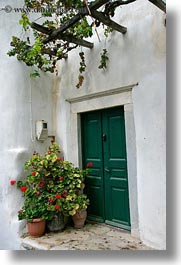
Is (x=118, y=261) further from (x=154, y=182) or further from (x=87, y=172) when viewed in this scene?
(x=87, y=172)

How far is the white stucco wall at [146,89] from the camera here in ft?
7.18

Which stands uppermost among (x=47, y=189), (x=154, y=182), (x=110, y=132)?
(x=110, y=132)

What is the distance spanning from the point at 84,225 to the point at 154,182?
1.26 meters

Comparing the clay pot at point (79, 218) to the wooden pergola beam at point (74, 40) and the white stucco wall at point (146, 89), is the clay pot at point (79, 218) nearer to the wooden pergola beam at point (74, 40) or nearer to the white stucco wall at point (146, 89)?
the white stucco wall at point (146, 89)

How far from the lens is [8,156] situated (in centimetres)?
290

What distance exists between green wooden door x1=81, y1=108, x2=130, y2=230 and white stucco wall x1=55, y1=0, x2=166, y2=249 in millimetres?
325

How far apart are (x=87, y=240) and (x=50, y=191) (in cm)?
73

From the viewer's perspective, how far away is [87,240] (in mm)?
2539

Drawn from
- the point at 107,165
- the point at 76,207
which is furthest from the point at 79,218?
the point at 107,165

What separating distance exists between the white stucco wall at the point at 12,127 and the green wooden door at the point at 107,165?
2.62ft

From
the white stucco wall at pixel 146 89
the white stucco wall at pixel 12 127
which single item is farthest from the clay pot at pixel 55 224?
the white stucco wall at pixel 146 89

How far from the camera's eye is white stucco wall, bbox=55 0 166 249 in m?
2.19

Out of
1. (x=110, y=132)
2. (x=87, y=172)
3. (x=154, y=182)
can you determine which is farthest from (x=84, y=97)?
(x=154, y=182)

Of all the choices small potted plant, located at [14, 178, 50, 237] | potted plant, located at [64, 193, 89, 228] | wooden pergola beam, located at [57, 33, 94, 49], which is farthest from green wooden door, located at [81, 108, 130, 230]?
wooden pergola beam, located at [57, 33, 94, 49]
